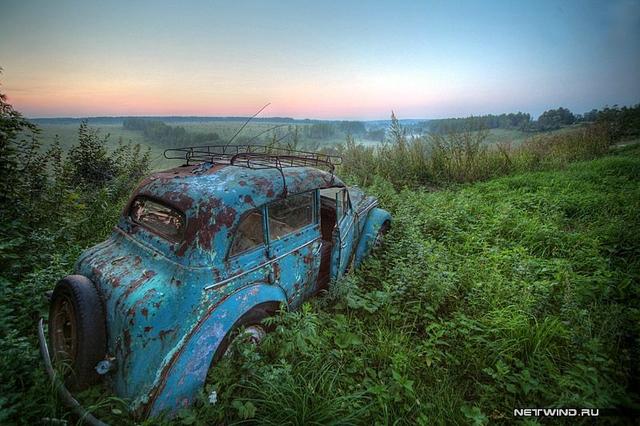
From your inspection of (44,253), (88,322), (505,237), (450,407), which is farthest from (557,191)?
(44,253)

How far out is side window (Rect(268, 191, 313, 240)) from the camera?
111 inches

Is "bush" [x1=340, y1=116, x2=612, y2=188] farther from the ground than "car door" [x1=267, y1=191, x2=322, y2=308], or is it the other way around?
"bush" [x1=340, y1=116, x2=612, y2=188]

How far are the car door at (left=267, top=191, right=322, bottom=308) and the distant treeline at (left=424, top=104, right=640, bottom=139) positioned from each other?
821cm

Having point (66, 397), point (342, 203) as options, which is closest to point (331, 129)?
point (342, 203)

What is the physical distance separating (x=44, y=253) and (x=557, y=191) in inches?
390

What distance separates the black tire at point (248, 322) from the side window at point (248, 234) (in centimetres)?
54

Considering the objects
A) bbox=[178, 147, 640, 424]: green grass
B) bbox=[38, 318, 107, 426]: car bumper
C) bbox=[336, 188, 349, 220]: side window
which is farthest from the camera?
bbox=[336, 188, 349, 220]: side window

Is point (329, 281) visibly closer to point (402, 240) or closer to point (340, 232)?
point (340, 232)

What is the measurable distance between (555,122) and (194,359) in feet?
83.0

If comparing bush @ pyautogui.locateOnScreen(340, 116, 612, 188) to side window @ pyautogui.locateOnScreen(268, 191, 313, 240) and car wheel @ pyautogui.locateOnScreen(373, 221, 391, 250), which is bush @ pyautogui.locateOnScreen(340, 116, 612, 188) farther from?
side window @ pyautogui.locateOnScreen(268, 191, 313, 240)

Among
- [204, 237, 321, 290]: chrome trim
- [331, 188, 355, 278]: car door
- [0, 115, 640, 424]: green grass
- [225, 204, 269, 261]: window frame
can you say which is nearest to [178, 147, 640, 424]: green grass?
[0, 115, 640, 424]: green grass

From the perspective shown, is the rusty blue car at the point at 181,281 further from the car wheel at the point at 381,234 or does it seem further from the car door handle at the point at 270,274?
the car wheel at the point at 381,234

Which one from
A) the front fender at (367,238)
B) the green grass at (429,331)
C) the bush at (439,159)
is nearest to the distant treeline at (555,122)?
the bush at (439,159)

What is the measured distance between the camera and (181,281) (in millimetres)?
2137
